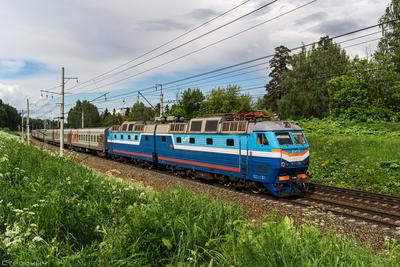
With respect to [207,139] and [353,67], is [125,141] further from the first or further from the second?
[353,67]

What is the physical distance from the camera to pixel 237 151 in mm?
15367

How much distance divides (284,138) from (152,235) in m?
10.2

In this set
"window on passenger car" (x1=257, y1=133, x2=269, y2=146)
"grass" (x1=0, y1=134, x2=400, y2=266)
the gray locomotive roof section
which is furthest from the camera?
the gray locomotive roof section

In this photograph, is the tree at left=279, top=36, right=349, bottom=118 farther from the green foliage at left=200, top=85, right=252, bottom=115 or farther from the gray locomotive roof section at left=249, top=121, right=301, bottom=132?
the gray locomotive roof section at left=249, top=121, right=301, bottom=132

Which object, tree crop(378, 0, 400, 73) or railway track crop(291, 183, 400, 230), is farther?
tree crop(378, 0, 400, 73)

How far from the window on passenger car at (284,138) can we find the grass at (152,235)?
7.96 m

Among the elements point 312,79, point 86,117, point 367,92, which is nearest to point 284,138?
point 367,92

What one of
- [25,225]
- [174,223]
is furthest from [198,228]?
[25,225]

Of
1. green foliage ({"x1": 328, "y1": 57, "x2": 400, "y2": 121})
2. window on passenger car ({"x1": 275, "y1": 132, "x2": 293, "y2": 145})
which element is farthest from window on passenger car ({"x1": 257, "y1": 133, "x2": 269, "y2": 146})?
green foliage ({"x1": 328, "y1": 57, "x2": 400, "y2": 121})

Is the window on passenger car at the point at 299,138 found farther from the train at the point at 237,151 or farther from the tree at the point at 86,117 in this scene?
the tree at the point at 86,117

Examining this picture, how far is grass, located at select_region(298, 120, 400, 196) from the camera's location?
17.6 m

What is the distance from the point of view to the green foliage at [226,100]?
51.0m

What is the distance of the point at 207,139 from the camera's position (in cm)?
1725

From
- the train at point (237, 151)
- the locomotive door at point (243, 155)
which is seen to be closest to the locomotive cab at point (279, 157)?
the train at point (237, 151)
